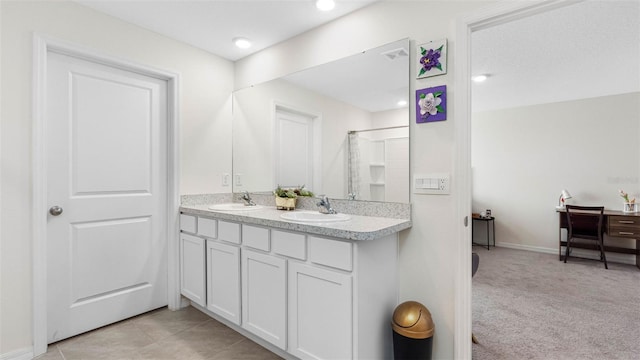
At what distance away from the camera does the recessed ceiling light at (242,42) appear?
2510mm

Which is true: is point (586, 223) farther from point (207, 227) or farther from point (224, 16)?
point (224, 16)

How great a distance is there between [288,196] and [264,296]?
0.78m

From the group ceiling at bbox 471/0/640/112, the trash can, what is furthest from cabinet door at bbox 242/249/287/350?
ceiling at bbox 471/0/640/112

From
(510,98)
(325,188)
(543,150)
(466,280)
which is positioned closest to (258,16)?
(325,188)

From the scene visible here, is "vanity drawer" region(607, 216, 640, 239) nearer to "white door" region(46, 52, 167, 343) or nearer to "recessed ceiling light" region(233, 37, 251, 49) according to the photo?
"recessed ceiling light" region(233, 37, 251, 49)

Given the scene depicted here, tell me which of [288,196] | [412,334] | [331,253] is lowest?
[412,334]

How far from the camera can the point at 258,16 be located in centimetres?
218

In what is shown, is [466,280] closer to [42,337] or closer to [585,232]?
[42,337]

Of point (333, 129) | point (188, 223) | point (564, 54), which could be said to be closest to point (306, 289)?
point (333, 129)

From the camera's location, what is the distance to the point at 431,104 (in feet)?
5.63

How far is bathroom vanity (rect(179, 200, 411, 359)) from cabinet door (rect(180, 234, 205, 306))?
0.10m

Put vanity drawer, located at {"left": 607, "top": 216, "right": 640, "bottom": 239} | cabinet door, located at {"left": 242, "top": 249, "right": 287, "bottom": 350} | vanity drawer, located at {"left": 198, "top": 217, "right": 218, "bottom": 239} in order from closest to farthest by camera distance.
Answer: cabinet door, located at {"left": 242, "top": 249, "right": 287, "bottom": 350}, vanity drawer, located at {"left": 198, "top": 217, "right": 218, "bottom": 239}, vanity drawer, located at {"left": 607, "top": 216, "right": 640, "bottom": 239}

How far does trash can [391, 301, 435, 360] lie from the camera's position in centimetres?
153

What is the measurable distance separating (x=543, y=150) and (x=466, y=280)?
433 cm
